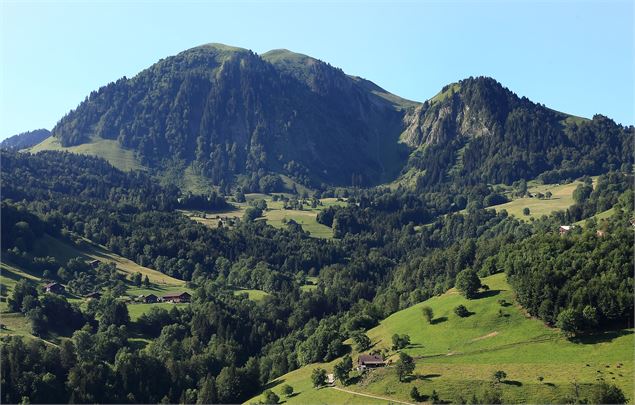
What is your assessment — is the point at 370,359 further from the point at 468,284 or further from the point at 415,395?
the point at 468,284

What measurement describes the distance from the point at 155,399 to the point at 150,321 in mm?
45404

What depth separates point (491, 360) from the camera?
123375mm

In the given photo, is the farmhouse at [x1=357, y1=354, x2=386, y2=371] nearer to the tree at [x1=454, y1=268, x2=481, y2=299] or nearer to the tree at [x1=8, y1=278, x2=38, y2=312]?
the tree at [x1=454, y1=268, x2=481, y2=299]

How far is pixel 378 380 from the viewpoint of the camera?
406ft

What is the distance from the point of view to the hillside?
110500mm

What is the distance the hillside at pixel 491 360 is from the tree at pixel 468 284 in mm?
1994

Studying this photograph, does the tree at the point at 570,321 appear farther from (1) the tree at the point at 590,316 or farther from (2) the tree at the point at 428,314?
(2) the tree at the point at 428,314

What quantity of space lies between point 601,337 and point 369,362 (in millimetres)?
44349

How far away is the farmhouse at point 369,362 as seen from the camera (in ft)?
426

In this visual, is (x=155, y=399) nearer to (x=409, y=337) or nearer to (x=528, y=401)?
(x=409, y=337)

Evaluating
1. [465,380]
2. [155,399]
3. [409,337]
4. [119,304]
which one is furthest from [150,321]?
[465,380]

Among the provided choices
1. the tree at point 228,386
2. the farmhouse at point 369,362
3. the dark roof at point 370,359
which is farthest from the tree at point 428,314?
the tree at point 228,386

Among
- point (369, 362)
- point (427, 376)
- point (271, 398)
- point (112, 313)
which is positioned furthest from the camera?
point (112, 313)

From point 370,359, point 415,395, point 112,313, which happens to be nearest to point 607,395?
point 415,395
